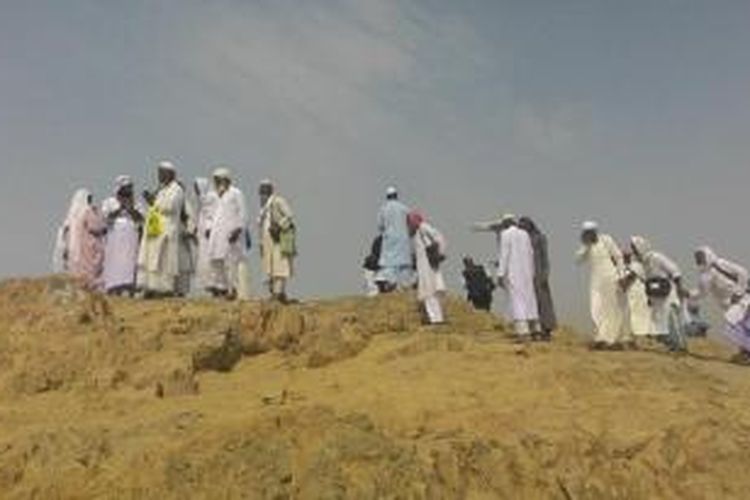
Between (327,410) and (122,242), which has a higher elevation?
(122,242)

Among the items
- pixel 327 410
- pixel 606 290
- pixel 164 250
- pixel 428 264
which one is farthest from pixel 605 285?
pixel 327 410

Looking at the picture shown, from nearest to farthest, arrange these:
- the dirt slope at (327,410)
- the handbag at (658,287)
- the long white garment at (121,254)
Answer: the dirt slope at (327,410), the long white garment at (121,254), the handbag at (658,287)

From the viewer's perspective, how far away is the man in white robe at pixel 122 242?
15992mm

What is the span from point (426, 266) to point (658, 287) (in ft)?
10.7

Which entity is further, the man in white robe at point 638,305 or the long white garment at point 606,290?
the man in white robe at point 638,305

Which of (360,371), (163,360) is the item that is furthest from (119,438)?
(360,371)

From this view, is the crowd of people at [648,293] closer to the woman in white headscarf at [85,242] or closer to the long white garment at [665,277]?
the long white garment at [665,277]

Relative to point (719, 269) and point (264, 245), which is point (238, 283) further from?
point (719, 269)

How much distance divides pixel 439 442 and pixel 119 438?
104 inches

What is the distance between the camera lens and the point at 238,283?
16.3m

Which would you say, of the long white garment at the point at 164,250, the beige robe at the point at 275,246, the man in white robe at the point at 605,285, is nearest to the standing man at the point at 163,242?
the long white garment at the point at 164,250

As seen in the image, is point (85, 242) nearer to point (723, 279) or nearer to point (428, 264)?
point (428, 264)

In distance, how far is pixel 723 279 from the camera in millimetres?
17156

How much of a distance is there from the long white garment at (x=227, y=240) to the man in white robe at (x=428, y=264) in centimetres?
237
